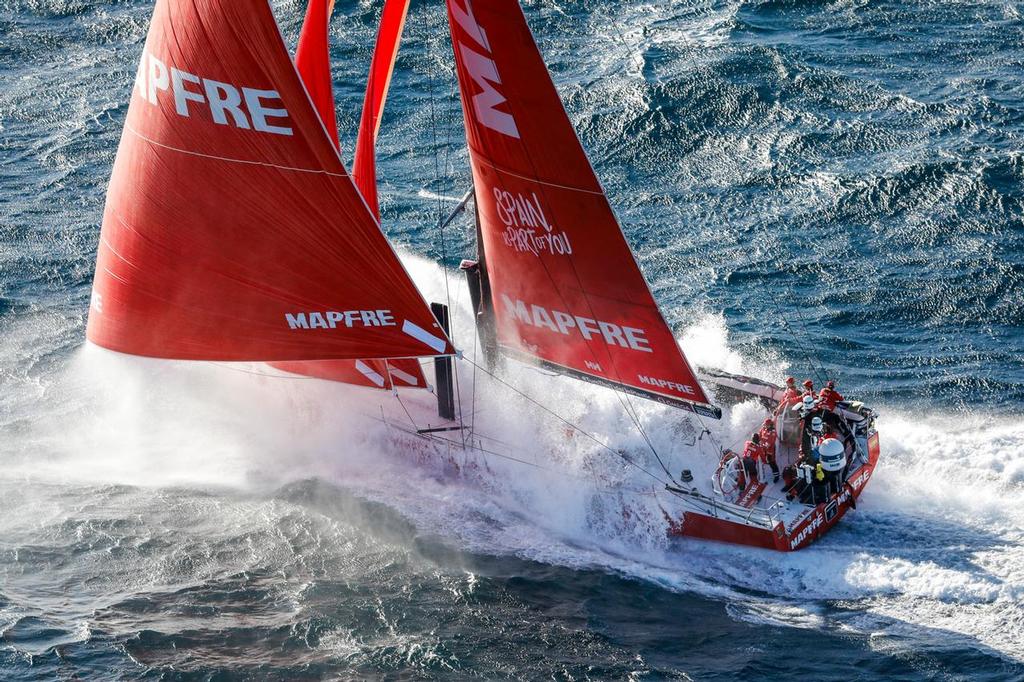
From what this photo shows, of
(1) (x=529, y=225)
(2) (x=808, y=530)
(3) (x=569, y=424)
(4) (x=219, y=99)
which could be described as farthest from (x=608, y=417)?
(4) (x=219, y=99)

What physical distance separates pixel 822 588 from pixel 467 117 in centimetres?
1034

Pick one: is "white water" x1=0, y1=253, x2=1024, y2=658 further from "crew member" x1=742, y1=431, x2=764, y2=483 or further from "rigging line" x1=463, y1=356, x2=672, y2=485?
"crew member" x1=742, y1=431, x2=764, y2=483

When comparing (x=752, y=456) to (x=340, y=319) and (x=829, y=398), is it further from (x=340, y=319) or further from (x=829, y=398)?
(x=340, y=319)

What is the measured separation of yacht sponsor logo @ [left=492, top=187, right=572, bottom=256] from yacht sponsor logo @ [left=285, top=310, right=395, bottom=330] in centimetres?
271

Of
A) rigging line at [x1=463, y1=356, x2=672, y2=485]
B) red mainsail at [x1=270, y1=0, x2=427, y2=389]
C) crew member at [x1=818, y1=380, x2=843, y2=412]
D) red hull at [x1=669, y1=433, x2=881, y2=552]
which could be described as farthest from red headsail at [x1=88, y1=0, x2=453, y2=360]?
crew member at [x1=818, y1=380, x2=843, y2=412]

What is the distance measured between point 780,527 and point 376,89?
36.8 ft

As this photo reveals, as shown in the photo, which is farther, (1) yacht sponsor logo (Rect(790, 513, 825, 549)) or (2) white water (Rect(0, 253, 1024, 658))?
(1) yacht sponsor logo (Rect(790, 513, 825, 549))

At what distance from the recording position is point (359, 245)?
77.5 ft

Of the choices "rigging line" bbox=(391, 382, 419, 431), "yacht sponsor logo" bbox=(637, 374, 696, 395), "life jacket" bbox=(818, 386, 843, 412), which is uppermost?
"yacht sponsor logo" bbox=(637, 374, 696, 395)

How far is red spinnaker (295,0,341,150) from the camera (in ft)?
84.3

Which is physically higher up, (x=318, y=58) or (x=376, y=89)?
(x=318, y=58)

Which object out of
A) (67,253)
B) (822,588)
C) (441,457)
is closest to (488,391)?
(441,457)

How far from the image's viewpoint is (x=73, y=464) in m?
28.0

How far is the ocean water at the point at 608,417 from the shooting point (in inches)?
906
